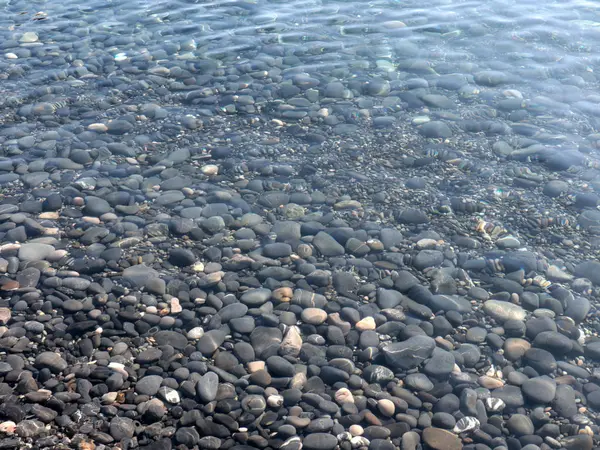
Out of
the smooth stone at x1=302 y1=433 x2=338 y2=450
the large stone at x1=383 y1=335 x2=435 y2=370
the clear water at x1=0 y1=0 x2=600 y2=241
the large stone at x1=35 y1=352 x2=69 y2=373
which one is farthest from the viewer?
the clear water at x1=0 y1=0 x2=600 y2=241

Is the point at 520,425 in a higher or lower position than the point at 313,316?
lower

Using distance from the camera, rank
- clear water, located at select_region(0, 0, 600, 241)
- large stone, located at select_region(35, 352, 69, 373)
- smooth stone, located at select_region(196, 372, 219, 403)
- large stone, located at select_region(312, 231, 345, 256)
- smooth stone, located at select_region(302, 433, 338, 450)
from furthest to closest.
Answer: clear water, located at select_region(0, 0, 600, 241), large stone, located at select_region(312, 231, 345, 256), large stone, located at select_region(35, 352, 69, 373), smooth stone, located at select_region(196, 372, 219, 403), smooth stone, located at select_region(302, 433, 338, 450)

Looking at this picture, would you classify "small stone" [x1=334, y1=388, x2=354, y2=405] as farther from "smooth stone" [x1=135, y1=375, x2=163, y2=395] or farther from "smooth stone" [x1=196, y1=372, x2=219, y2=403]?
"smooth stone" [x1=135, y1=375, x2=163, y2=395]

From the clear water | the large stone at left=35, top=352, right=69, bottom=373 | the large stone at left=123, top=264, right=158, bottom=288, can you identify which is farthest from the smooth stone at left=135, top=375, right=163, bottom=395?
the clear water

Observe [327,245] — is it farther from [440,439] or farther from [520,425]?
[520,425]

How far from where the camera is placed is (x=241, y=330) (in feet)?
12.8

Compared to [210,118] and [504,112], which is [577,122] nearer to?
[504,112]

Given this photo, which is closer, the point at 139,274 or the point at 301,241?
the point at 139,274

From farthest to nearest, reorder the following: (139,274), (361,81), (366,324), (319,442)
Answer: (361,81)
(139,274)
(366,324)
(319,442)

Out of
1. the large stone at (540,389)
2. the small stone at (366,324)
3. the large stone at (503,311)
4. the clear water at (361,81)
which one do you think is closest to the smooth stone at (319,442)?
the small stone at (366,324)

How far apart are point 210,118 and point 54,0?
5.18 m

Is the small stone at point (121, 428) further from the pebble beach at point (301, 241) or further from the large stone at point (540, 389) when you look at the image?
the large stone at point (540, 389)

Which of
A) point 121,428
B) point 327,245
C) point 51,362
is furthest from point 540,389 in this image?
point 51,362

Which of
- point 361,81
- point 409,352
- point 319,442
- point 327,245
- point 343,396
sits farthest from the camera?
point 361,81
